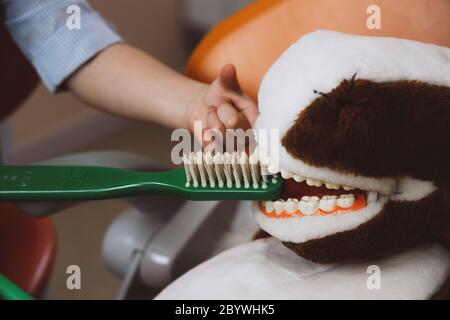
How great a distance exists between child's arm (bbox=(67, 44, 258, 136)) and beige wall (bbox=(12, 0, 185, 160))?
886 millimetres

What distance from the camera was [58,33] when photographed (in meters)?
0.70

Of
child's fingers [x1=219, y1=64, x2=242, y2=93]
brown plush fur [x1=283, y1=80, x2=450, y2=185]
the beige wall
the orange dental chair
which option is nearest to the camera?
brown plush fur [x1=283, y1=80, x2=450, y2=185]

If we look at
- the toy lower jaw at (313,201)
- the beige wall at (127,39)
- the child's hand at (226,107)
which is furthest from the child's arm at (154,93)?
the beige wall at (127,39)

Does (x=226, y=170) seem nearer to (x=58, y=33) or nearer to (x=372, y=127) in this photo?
(x=372, y=127)

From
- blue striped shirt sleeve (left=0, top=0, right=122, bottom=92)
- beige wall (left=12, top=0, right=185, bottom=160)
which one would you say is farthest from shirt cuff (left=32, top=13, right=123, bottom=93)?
beige wall (left=12, top=0, right=185, bottom=160)

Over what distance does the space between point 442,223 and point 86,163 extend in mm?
351

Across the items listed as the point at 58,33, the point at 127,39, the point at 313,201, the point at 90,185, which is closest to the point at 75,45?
the point at 58,33

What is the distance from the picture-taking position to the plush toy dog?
0.39 m

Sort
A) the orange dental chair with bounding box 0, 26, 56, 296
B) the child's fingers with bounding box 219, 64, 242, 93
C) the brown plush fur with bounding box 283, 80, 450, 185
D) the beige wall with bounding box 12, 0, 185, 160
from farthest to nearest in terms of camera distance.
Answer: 1. the beige wall with bounding box 12, 0, 185, 160
2. the orange dental chair with bounding box 0, 26, 56, 296
3. the child's fingers with bounding box 219, 64, 242, 93
4. the brown plush fur with bounding box 283, 80, 450, 185

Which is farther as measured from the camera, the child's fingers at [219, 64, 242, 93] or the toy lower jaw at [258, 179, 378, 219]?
the child's fingers at [219, 64, 242, 93]

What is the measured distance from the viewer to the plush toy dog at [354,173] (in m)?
0.39

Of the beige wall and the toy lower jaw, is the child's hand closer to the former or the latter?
the toy lower jaw

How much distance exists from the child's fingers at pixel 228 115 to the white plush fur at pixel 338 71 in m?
0.11
